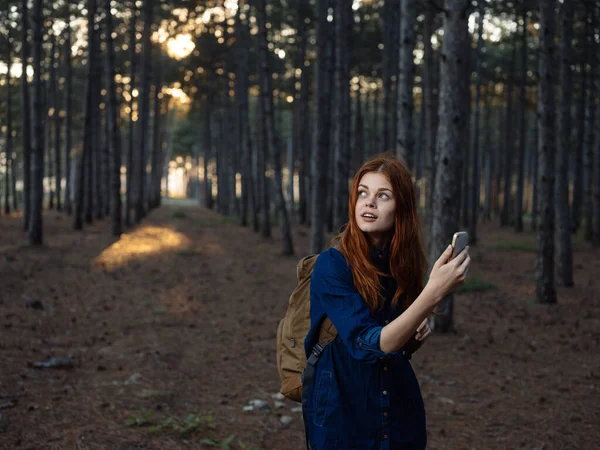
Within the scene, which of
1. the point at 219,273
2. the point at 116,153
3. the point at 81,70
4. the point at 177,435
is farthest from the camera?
the point at 81,70

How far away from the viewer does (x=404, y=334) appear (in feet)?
7.14

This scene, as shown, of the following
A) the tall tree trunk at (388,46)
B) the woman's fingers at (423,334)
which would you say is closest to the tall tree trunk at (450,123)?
the woman's fingers at (423,334)

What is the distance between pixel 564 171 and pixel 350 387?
12.2 meters

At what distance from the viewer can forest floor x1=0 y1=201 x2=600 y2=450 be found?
18.3 ft

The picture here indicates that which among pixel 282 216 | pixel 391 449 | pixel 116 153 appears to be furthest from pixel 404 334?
pixel 116 153

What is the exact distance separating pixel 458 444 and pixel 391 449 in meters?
3.39

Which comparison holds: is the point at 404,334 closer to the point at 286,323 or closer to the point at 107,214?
the point at 286,323

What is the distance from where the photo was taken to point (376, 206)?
2502 mm

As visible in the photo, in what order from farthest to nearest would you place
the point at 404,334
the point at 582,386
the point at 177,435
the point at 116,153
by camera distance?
the point at 116,153, the point at 582,386, the point at 177,435, the point at 404,334

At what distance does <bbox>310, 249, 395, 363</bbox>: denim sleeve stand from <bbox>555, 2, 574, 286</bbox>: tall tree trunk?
11310 mm

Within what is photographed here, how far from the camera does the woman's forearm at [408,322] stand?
2.11 metres

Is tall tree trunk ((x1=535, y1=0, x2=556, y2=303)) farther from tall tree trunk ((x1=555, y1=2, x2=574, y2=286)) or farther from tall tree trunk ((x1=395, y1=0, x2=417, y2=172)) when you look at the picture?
tall tree trunk ((x1=395, y1=0, x2=417, y2=172))

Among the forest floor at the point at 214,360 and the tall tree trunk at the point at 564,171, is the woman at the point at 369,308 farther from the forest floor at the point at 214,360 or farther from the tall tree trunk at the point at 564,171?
the tall tree trunk at the point at 564,171

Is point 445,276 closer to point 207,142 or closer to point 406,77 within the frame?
point 406,77
